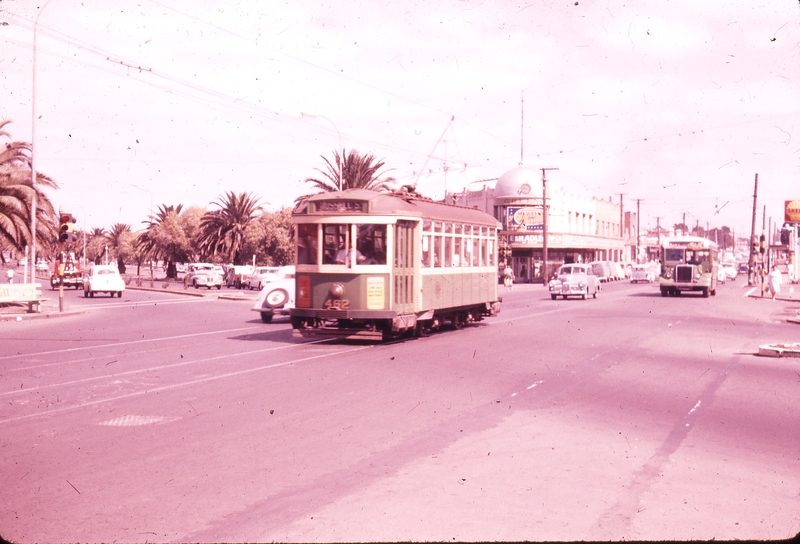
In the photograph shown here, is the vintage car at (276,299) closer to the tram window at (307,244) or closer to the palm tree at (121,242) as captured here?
the tram window at (307,244)

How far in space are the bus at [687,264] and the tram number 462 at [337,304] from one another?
110 feet

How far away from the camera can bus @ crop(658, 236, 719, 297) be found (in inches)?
1842

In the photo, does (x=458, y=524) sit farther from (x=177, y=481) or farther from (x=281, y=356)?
(x=281, y=356)

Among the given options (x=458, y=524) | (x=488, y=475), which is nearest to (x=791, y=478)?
(x=488, y=475)

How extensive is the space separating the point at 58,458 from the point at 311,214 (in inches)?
450

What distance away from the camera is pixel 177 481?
22.1ft

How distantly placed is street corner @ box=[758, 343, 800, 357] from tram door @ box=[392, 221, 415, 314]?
301 inches

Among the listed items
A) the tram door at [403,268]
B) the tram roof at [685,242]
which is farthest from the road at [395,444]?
the tram roof at [685,242]

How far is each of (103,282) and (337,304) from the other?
32.3m

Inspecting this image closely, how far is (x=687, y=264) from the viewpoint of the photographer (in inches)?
1845

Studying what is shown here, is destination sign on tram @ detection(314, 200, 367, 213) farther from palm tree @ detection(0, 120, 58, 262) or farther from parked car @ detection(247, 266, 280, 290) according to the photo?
parked car @ detection(247, 266, 280, 290)

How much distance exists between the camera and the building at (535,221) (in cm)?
8069

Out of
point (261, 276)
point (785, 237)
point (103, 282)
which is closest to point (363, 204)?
point (785, 237)

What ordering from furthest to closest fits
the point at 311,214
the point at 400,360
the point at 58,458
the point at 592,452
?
the point at 311,214
the point at 400,360
the point at 592,452
the point at 58,458
